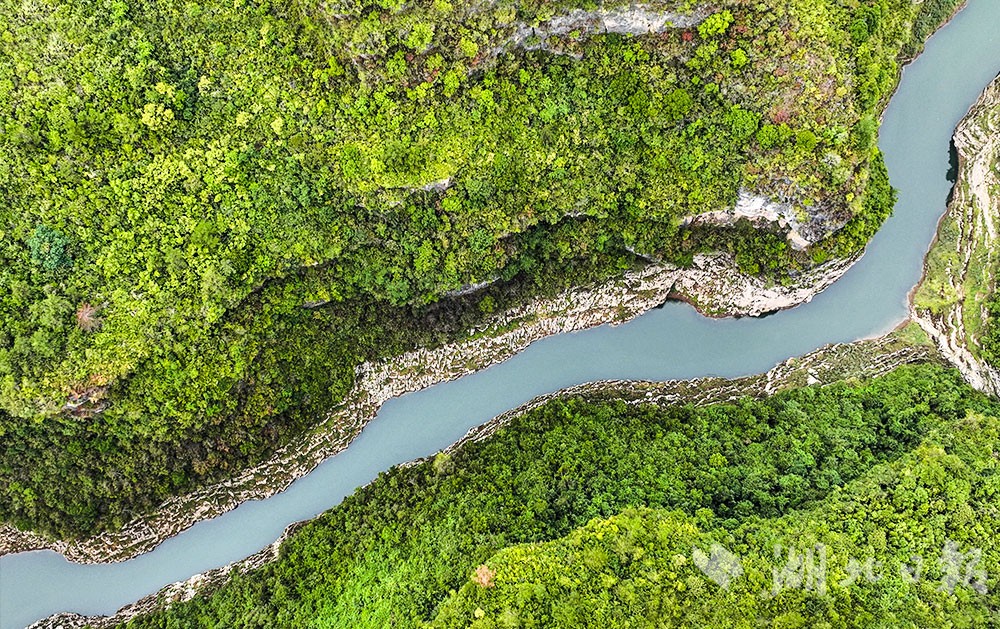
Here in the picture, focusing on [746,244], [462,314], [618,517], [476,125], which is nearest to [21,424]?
[462,314]

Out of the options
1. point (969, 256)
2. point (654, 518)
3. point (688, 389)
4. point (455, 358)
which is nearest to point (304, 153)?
point (455, 358)

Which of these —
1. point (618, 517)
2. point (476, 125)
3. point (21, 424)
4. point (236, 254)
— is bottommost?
point (618, 517)

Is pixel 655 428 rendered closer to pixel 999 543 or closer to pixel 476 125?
pixel 999 543

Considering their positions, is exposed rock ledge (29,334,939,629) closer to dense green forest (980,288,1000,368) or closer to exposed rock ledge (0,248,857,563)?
dense green forest (980,288,1000,368)

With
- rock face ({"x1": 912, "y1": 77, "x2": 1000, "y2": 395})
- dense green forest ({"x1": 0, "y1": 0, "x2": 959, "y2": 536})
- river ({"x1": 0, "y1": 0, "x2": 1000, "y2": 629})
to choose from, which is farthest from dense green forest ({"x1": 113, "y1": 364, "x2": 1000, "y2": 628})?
dense green forest ({"x1": 0, "y1": 0, "x2": 959, "y2": 536})

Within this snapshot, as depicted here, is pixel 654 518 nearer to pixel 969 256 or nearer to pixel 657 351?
pixel 657 351

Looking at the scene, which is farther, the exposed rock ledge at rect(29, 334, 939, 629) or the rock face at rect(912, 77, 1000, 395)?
the exposed rock ledge at rect(29, 334, 939, 629)

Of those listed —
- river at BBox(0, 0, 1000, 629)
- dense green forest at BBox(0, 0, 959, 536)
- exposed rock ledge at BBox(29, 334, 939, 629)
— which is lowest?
exposed rock ledge at BBox(29, 334, 939, 629)
